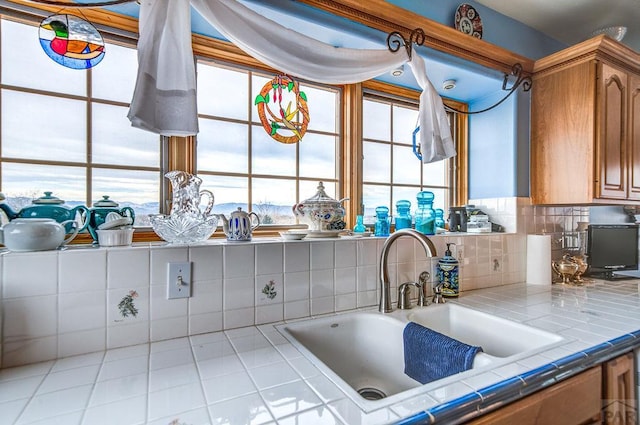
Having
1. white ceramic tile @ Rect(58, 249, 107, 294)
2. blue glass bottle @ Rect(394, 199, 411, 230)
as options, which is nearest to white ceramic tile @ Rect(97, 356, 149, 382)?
white ceramic tile @ Rect(58, 249, 107, 294)

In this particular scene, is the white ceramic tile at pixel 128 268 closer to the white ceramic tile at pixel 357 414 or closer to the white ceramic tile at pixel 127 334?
the white ceramic tile at pixel 127 334

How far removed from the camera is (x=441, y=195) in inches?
79.2

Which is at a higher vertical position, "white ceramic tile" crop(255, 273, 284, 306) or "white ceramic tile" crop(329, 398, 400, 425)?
"white ceramic tile" crop(255, 273, 284, 306)

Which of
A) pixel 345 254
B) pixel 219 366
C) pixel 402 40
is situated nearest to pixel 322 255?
pixel 345 254

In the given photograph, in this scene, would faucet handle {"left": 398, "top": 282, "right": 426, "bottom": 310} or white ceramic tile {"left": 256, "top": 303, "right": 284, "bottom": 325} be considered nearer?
white ceramic tile {"left": 256, "top": 303, "right": 284, "bottom": 325}

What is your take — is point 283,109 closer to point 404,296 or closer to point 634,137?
point 404,296

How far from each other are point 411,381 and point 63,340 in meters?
1.03

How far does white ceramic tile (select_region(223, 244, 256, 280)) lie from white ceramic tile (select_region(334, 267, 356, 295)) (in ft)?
1.10

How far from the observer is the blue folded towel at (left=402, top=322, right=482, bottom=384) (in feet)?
2.83

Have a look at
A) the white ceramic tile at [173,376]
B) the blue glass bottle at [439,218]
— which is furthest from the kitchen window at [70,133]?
the blue glass bottle at [439,218]

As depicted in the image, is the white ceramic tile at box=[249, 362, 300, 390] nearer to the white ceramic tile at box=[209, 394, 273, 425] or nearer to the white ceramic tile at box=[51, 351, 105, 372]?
Result: the white ceramic tile at box=[209, 394, 273, 425]

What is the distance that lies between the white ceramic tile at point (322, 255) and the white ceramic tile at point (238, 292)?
238 mm

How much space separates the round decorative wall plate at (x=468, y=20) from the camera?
5.20ft

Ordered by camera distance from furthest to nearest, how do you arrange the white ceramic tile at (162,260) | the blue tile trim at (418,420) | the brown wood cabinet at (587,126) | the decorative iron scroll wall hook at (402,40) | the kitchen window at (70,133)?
the brown wood cabinet at (587,126), the decorative iron scroll wall hook at (402,40), the kitchen window at (70,133), the white ceramic tile at (162,260), the blue tile trim at (418,420)
